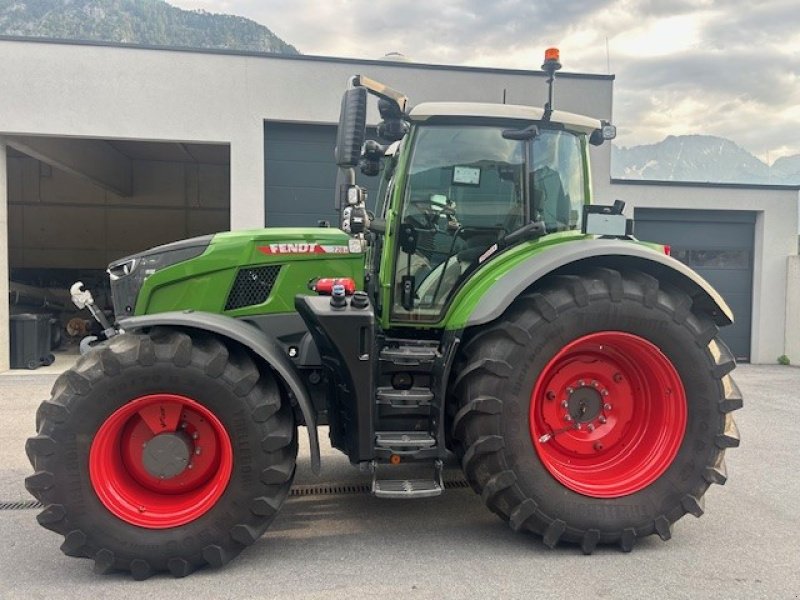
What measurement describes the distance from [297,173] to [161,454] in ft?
23.1

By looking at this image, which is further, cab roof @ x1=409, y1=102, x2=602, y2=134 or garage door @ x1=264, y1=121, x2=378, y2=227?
garage door @ x1=264, y1=121, x2=378, y2=227

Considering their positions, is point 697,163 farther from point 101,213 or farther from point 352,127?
point 352,127

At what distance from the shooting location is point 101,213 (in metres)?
18.2

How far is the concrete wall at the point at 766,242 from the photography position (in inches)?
439

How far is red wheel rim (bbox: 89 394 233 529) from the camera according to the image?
2.89 meters

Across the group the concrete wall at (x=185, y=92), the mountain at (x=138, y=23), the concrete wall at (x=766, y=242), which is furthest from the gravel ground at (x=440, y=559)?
the mountain at (x=138, y=23)

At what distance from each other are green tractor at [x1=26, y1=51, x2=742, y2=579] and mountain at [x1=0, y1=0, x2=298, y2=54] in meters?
64.6

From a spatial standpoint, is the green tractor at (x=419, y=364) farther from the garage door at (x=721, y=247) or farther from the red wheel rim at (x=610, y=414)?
the garage door at (x=721, y=247)

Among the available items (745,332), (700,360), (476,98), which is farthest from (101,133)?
(745,332)

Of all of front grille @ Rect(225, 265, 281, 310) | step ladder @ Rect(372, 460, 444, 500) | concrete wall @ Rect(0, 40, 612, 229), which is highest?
concrete wall @ Rect(0, 40, 612, 229)

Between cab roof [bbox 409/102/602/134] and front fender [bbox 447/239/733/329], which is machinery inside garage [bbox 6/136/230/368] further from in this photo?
front fender [bbox 447/239/733/329]

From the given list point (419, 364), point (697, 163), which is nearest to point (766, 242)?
point (419, 364)

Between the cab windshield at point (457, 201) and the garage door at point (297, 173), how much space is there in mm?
6017

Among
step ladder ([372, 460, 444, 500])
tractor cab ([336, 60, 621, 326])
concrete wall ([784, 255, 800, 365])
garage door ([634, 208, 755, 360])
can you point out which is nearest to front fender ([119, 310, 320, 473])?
step ladder ([372, 460, 444, 500])
